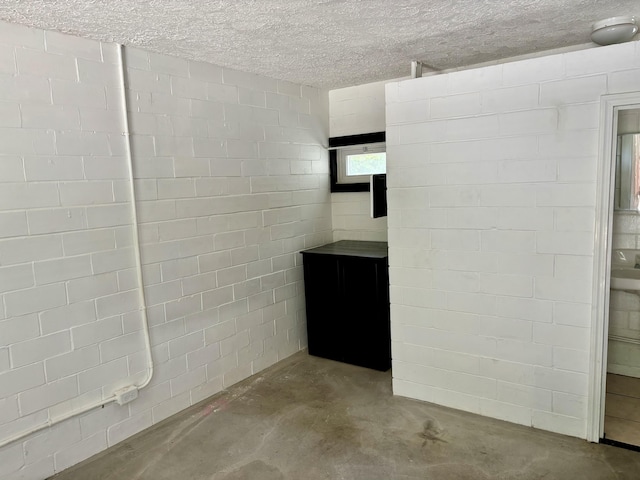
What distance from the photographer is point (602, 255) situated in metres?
2.70

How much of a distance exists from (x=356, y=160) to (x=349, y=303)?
4.89 ft

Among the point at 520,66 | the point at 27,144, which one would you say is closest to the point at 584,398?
the point at 520,66

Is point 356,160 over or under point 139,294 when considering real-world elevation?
over

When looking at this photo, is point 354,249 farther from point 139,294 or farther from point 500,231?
point 139,294

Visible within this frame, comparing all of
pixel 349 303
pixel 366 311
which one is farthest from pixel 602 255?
pixel 349 303

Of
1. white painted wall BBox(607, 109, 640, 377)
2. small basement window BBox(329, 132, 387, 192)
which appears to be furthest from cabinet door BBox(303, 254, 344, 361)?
white painted wall BBox(607, 109, 640, 377)

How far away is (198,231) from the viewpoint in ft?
11.3

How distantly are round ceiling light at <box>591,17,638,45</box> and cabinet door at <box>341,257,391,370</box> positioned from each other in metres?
2.08

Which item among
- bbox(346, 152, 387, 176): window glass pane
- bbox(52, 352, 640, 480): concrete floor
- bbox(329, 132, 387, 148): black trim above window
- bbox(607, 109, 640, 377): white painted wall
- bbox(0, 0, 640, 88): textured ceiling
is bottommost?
bbox(52, 352, 640, 480): concrete floor

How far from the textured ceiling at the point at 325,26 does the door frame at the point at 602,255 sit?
566mm

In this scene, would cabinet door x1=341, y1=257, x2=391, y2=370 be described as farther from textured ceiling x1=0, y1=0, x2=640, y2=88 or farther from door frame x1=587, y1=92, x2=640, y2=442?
textured ceiling x1=0, y1=0, x2=640, y2=88

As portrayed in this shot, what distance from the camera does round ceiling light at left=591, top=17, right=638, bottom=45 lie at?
2.76 m

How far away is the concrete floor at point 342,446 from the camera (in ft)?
8.62

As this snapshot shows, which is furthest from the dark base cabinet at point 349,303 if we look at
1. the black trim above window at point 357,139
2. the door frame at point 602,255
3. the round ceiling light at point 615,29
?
the round ceiling light at point 615,29
